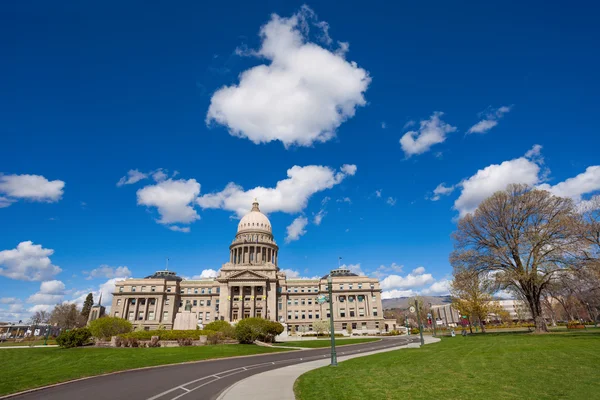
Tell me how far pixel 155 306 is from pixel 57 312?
49.8 metres

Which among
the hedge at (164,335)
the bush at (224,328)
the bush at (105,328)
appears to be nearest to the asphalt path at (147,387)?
the hedge at (164,335)

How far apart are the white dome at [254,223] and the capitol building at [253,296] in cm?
376

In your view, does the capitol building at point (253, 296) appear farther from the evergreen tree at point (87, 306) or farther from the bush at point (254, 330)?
the bush at point (254, 330)

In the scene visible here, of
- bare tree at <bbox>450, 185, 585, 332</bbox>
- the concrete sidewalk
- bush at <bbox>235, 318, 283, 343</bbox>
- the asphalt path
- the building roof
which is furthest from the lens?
the building roof

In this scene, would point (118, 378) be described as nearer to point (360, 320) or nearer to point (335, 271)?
point (360, 320)

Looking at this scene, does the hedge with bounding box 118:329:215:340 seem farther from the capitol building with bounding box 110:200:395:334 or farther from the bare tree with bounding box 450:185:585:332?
the capitol building with bounding box 110:200:395:334

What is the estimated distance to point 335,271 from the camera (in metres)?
115

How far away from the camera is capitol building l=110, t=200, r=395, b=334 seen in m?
93.3

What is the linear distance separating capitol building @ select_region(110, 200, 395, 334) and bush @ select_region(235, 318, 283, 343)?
129 feet

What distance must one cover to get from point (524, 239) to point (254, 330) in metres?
37.7

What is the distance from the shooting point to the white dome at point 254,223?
115m

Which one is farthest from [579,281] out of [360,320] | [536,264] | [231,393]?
[360,320]

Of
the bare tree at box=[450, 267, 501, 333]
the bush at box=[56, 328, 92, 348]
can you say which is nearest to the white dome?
the bare tree at box=[450, 267, 501, 333]

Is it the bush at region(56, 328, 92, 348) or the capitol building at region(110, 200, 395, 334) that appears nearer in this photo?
the bush at region(56, 328, 92, 348)
